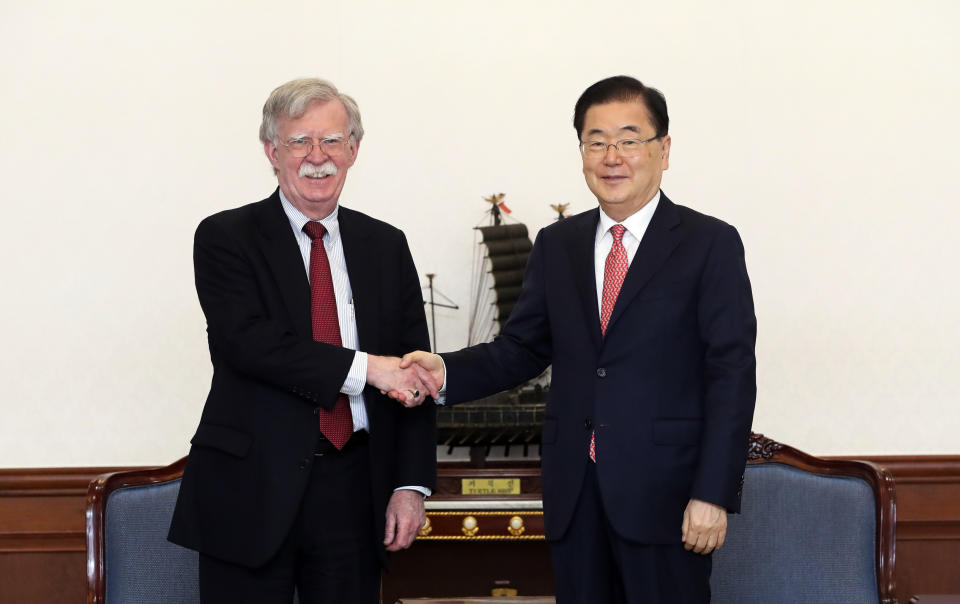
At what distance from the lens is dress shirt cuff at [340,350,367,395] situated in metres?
2.10

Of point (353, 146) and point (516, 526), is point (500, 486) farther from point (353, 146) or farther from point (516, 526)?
point (353, 146)

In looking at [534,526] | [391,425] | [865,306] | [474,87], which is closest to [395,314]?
[391,425]

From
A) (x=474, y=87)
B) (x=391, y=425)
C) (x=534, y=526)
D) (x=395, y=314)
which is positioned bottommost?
(x=534, y=526)

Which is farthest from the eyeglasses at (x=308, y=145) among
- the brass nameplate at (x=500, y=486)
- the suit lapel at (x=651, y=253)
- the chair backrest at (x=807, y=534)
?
the brass nameplate at (x=500, y=486)

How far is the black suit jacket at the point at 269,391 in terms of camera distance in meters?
2.05

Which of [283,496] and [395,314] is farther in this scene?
[395,314]

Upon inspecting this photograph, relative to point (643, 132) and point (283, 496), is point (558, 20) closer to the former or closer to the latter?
point (643, 132)

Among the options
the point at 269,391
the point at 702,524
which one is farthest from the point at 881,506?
the point at 269,391

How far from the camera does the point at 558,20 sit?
4004mm

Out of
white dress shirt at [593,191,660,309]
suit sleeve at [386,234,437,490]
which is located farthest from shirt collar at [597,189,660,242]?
suit sleeve at [386,234,437,490]

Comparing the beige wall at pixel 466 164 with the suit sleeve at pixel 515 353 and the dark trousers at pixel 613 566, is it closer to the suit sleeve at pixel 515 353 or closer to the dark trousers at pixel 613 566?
the suit sleeve at pixel 515 353

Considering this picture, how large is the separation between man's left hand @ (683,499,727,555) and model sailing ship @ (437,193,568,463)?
1646 millimetres

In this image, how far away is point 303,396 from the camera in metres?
2.08

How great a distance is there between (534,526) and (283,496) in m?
1.56
